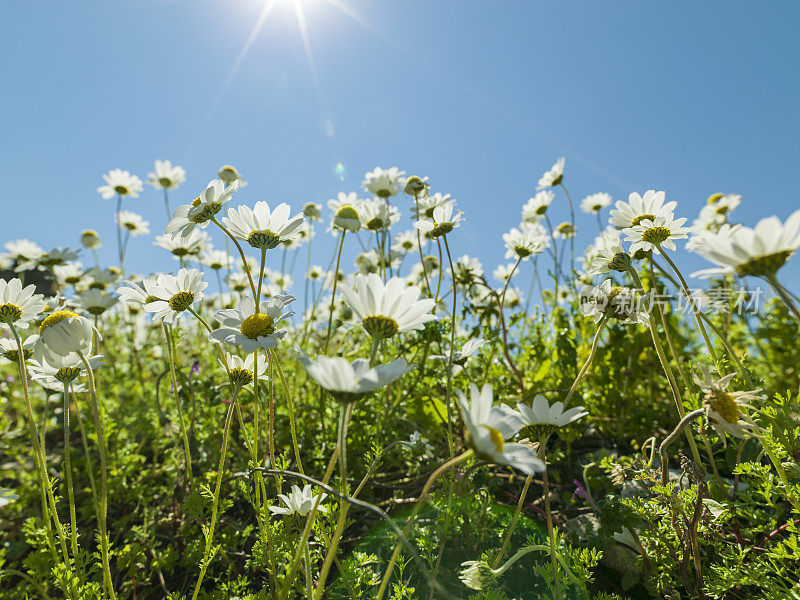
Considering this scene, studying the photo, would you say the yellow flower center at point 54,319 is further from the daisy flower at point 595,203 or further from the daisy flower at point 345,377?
the daisy flower at point 595,203

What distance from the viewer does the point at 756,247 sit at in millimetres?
962

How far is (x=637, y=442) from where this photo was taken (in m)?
2.51

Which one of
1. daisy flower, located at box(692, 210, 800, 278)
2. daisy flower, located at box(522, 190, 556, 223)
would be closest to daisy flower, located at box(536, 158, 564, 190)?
daisy flower, located at box(522, 190, 556, 223)

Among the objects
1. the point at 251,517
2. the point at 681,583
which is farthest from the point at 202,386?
the point at 681,583

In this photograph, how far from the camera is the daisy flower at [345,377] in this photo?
80cm

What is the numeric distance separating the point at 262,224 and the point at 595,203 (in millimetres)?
3501

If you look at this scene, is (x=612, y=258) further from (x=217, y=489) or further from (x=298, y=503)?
(x=217, y=489)

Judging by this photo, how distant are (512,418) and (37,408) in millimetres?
4690

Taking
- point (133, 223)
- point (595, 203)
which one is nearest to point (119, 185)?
point (133, 223)

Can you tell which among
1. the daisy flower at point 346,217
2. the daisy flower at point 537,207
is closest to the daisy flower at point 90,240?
the daisy flower at point 346,217

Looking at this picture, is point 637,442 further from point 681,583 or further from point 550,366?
point 681,583

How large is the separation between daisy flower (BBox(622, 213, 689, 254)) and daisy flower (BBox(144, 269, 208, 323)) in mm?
1521

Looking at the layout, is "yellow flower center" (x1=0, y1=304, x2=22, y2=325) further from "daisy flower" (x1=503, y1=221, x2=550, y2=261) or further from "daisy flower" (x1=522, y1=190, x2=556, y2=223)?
"daisy flower" (x1=522, y1=190, x2=556, y2=223)

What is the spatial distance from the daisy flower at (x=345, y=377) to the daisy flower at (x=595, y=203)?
3.80 metres
